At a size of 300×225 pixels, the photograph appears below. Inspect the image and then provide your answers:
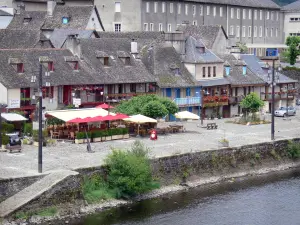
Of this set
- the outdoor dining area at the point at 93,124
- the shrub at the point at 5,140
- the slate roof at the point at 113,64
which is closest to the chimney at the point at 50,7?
the slate roof at the point at 113,64

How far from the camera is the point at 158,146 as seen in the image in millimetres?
58625

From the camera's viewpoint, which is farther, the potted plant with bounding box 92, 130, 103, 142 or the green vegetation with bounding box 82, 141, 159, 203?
the potted plant with bounding box 92, 130, 103, 142

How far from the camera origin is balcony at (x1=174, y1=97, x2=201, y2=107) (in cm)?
7438

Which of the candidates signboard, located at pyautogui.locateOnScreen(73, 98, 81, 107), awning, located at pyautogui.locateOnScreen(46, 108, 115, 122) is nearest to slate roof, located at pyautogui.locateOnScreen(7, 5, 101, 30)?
signboard, located at pyautogui.locateOnScreen(73, 98, 81, 107)

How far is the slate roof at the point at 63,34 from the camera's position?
259 feet

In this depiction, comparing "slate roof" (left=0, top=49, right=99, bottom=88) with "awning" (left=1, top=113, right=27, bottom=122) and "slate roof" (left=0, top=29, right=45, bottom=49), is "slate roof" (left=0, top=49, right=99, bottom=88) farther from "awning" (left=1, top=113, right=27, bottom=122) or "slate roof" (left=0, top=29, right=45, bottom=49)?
"slate roof" (left=0, top=29, right=45, bottom=49)

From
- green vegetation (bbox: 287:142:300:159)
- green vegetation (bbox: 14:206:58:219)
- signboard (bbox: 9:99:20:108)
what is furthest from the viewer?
green vegetation (bbox: 287:142:300:159)

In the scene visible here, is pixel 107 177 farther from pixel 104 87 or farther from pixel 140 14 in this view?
pixel 140 14

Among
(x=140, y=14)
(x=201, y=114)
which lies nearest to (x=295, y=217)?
(x=201, y=114)

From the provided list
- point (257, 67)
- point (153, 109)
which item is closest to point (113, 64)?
point (153, 109)

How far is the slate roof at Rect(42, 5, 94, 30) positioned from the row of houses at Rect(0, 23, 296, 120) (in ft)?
12.5

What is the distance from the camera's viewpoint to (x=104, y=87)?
6950 centimetres

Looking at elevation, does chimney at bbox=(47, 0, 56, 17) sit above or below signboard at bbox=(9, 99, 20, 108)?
above

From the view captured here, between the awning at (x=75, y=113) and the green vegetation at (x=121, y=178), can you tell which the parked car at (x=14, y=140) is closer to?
the awning at (x=75, y=113)
